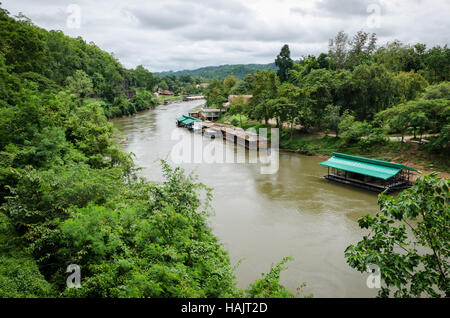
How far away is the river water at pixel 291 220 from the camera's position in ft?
32.5

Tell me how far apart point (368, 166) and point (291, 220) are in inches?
Answer: 269

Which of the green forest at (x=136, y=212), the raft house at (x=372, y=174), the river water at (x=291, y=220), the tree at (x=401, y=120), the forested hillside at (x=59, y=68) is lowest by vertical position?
the river water at (x=291, y=220)

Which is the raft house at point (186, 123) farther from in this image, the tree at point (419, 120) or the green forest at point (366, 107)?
the tree at point (419, 120)

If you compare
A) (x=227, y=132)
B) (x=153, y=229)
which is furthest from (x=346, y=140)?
(x=153, y=229)

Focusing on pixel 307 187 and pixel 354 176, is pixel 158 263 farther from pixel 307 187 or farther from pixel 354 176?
pixel 354 176

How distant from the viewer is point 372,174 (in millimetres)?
16281

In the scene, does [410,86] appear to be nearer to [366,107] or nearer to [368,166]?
[366,107]

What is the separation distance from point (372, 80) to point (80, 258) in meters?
27.2

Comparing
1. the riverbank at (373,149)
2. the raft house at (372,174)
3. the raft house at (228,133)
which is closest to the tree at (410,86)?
the riverbank at (373,149)

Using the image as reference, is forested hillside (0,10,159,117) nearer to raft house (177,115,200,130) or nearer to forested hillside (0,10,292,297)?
forested hillside (0,10,292,297)

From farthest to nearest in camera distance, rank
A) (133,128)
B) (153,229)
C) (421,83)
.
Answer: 1. (133,128)
2. (421,83)
3. (153,229)

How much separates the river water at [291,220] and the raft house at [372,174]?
0.63m

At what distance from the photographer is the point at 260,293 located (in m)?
5.20

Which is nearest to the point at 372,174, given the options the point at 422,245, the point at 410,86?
the point at 422,245
